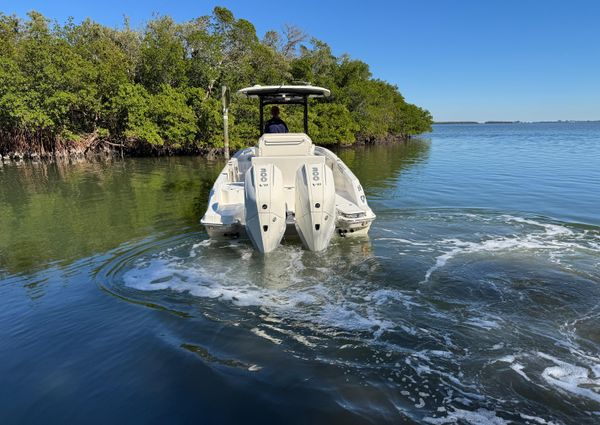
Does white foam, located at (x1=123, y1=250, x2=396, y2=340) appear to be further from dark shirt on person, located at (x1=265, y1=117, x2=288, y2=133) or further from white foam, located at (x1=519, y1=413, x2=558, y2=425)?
dark shirt on person, located at (x1=265, y1=117, x2=288, y2=133)

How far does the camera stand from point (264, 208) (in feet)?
20.0

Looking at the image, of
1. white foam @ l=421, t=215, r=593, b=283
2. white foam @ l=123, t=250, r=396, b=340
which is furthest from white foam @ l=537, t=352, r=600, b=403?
white foam @ l=421, t=215, r=593, b=283

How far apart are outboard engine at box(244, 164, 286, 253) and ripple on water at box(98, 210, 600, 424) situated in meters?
0.43

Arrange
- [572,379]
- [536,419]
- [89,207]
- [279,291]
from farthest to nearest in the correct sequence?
[89,207], [279,291], [572,379], [536,419]

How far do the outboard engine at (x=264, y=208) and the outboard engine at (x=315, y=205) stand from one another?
1.04 feet

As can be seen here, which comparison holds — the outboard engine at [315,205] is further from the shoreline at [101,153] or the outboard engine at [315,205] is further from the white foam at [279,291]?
the shoreline at [101,153]

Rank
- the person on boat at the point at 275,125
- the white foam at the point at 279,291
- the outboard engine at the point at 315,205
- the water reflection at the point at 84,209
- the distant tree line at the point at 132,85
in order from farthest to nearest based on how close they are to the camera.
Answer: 1. the distant tree line at the point at 132,85
2. the person on boat at the point at 275,125
3. the water reflection at the point at 84,209
4. the outboard engine at the point at 315,205
5. the white foam at the point at 279,291

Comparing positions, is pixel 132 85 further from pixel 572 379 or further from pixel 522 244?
A: pixel 572 379

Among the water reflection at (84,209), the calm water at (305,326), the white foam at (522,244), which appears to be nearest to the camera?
the calm water at (305,326)

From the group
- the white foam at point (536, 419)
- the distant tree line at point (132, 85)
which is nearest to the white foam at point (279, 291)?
the white foam at point (536, 419)

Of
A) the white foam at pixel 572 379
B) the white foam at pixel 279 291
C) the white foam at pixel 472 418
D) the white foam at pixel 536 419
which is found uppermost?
the white foam at pixel 279 291

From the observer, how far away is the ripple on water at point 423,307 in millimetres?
3354

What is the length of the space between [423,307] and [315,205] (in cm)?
221

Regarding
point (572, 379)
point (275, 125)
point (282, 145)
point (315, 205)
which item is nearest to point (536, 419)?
point (572, 379)
